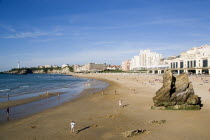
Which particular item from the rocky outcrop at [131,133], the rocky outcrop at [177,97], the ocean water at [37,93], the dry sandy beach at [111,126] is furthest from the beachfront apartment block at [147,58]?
the rocky outcrop at [131,133]

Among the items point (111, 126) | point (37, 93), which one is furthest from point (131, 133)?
point (37, 93)

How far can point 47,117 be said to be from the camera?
1797cm

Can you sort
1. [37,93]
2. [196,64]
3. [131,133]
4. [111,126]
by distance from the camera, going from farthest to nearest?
[196,64]
[37,93]
[111,126]
[131,133]

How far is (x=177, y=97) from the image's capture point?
1828 cm

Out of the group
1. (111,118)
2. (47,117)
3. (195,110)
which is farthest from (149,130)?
(47,117)

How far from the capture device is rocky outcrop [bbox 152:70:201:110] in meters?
18.1

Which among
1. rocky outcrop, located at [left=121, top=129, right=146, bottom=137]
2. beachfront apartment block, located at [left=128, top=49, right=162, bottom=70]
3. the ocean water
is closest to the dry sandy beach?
rocky outcrop, located at [left=121, top=129, right=146, bottom=137]

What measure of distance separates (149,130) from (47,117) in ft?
33.8

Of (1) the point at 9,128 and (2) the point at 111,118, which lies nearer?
(1) the point at 9,128

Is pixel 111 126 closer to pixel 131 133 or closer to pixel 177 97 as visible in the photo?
pixel 131 133

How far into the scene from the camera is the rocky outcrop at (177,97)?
714 inches

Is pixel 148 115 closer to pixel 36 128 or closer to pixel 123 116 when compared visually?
pixel 123 116

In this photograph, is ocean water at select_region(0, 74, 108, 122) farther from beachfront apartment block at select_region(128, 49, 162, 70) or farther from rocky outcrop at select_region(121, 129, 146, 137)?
beachfront apartment block at select_region(128, 49, 162, 70)

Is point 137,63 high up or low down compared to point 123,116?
up
